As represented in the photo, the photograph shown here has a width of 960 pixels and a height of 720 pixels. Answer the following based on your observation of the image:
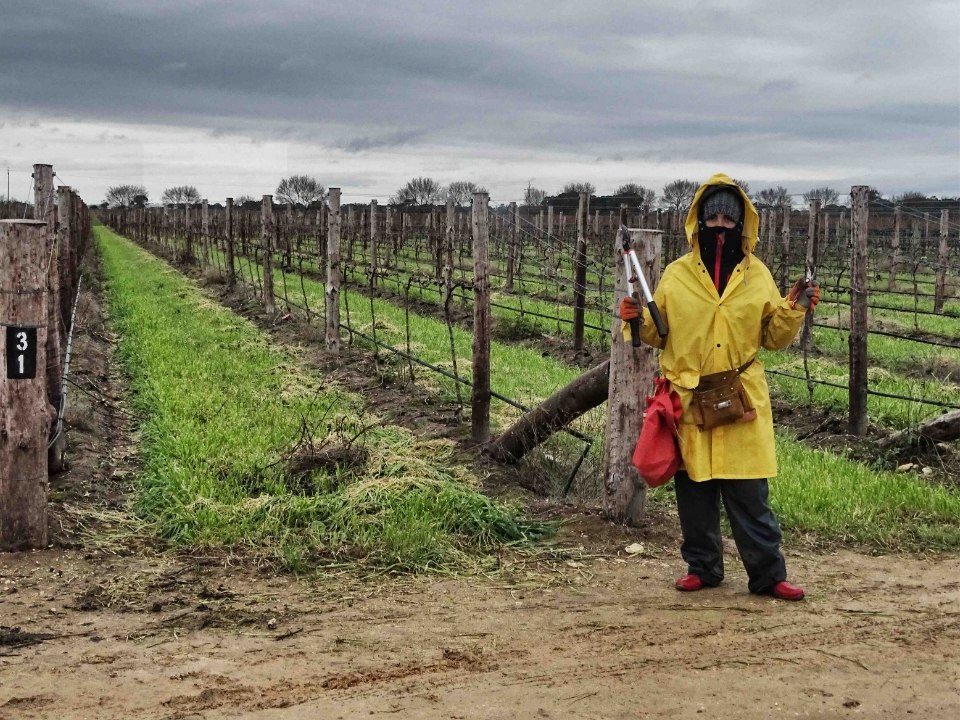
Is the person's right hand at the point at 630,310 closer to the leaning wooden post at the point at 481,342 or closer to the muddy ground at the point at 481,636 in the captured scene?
the muddy ground at the point at 481,636

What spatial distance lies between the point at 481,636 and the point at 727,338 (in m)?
1.65

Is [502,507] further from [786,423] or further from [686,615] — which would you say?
[786,423]

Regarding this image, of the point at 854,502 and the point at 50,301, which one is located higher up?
the point at 50,301

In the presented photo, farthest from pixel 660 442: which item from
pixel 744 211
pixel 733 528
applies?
pixel 744 211

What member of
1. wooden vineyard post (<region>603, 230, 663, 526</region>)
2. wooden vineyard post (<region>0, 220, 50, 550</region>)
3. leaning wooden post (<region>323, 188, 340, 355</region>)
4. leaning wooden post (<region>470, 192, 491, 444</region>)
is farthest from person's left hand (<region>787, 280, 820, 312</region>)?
leaning wooden post (<region>323, 188, 340, 355</region>)

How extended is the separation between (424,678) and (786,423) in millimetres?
6064

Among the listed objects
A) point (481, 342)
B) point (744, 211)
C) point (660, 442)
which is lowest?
point (660, 442)

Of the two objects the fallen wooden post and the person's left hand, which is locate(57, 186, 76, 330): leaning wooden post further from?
the person's left hand

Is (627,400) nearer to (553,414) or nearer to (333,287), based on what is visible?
(553,414)

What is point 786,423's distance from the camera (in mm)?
8836

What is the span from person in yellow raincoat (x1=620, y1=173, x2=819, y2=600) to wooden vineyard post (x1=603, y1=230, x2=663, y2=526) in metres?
0.74

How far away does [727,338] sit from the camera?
4277mm

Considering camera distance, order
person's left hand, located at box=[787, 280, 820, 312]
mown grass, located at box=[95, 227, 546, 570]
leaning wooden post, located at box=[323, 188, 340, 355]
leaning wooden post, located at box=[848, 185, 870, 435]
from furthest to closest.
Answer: leaning wooden post, located at box=[323, 188, 340, 355] → leaning wooden post, located at box=[848, 185, 870, 435] → mown grass, located at box=[95, 227, 546, 570] → person's left hand, located at box=[787, 280, 820, 312]

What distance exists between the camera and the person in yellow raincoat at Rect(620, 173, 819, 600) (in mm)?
4270
